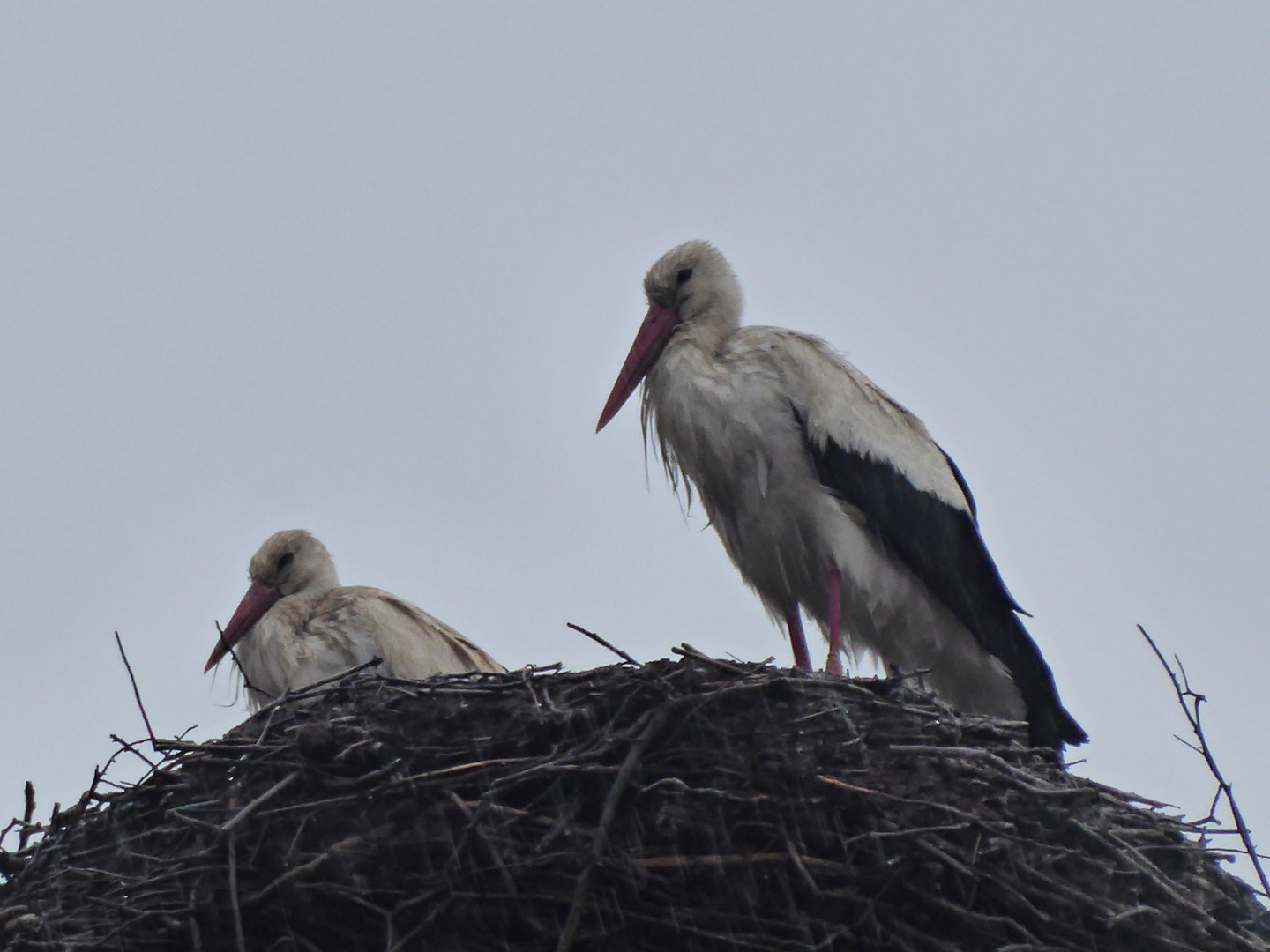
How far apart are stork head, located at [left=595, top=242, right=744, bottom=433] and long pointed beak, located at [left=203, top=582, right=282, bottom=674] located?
1.30 metres

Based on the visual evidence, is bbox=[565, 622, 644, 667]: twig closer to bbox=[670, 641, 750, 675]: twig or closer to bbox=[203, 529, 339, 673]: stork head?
bbox=[670, 641, 750, 675]: twig

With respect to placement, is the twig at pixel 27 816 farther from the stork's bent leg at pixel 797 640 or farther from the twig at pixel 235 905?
the stork's bent leg at pixel 797 640

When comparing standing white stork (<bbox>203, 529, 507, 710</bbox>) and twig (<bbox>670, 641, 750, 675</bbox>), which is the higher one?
standing white stork (<bbox>203, 529, 507, 710</bbox>)

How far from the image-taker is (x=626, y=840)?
131 inches

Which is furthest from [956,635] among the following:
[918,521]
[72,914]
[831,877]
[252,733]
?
[72,914]

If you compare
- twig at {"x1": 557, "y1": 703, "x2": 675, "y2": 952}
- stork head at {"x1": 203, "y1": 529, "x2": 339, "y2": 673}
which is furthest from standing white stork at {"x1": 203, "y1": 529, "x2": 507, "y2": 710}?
twig at {"x1": 557, "y1": 703, "x2": 675, "y2": 952}

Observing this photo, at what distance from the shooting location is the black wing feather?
14.9 ft

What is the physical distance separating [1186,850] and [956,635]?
1.15 m

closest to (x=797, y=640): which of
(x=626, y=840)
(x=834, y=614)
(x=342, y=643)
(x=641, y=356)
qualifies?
(x=834, y=614)

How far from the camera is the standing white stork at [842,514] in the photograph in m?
4.52

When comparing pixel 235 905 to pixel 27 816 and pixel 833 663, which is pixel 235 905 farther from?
pixel 833 663

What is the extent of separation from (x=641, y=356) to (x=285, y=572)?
1425 mm

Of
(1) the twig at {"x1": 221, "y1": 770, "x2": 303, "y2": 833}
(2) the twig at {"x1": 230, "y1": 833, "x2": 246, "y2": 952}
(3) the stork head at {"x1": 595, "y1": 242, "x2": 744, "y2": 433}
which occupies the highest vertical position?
(3) the stork head at {"x1": 595, "y1": 242, "x2": 744, "y2": 433}

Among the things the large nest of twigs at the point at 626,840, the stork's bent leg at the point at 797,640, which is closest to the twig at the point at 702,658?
the large nest of twigs at the point at 626,840
